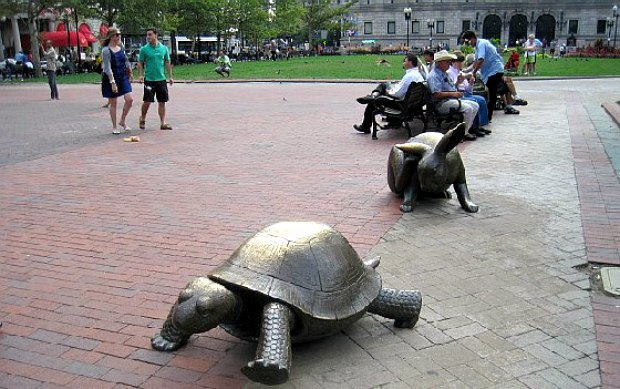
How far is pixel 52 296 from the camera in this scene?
171 inches

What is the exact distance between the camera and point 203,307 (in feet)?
9.98

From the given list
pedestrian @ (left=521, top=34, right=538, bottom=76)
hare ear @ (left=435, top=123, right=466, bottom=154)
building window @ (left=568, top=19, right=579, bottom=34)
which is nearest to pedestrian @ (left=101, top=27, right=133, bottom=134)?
hare ear @ (left=435, top=123, right=466, bottom=154)

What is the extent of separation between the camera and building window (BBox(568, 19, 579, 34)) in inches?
3311

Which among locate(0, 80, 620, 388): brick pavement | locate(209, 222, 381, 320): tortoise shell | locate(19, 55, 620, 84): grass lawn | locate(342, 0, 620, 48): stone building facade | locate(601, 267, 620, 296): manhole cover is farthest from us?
locate(342, 0, 620, 48): stone building facade

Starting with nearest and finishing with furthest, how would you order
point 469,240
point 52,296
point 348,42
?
1. point 52,296
2. point 469,240
3. point 348,42

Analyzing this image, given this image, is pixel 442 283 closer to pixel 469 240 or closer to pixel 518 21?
pixel 469 240

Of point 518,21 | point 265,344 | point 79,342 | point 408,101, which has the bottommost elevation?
point 79,342

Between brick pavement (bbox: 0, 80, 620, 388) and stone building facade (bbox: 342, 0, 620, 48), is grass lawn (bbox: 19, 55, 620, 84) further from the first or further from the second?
stone building facade (bbox: 342, 0, 620, 48)

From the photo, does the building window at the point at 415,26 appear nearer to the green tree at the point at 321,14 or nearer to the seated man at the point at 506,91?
the green tree at the point at 321,14

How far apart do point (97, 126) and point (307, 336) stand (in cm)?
1160

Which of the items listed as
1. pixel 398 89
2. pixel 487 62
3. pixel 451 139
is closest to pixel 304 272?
pixel 451 139

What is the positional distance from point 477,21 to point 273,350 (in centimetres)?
9329

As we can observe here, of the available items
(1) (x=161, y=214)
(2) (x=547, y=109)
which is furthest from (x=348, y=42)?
(1) (x=161, y=214)

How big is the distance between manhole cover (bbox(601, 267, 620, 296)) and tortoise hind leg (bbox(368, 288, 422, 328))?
1.56 metres
